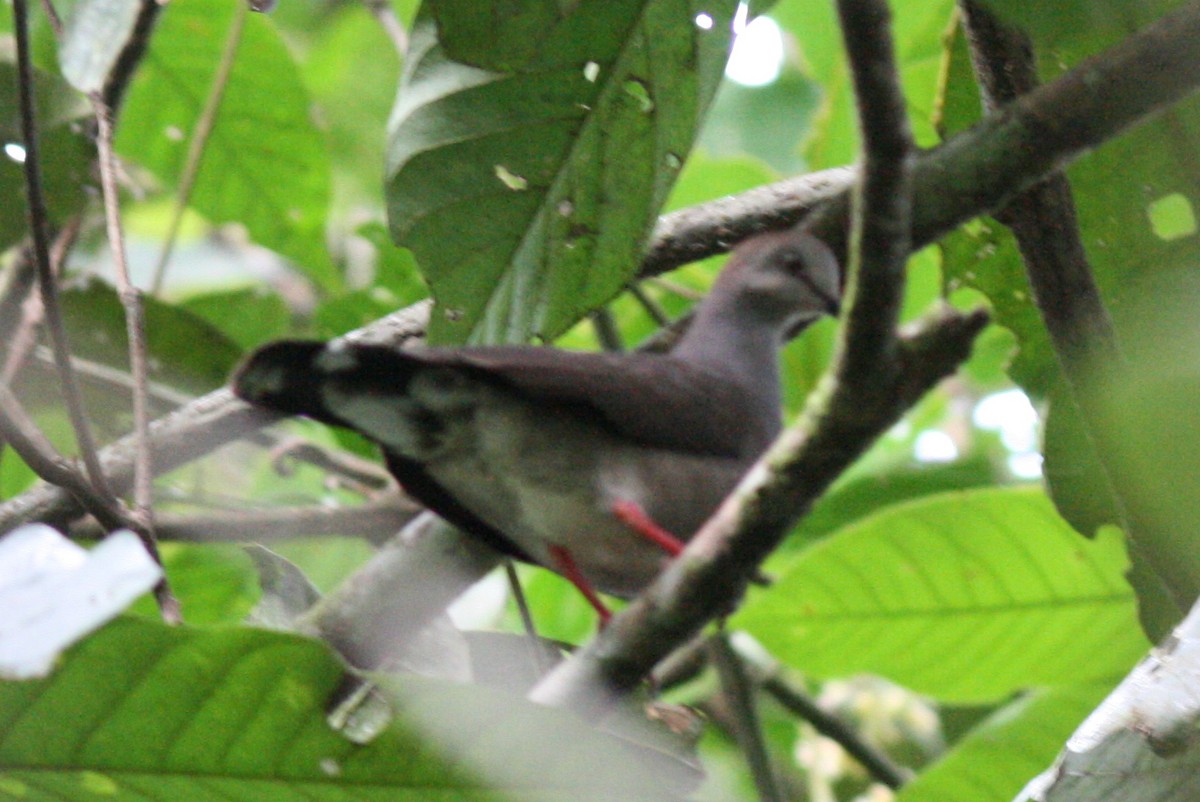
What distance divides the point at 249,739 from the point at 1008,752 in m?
1.85

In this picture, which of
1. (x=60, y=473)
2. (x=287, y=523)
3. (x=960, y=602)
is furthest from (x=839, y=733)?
(x=60, y=473)

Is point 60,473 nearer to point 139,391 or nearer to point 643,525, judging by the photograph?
point 139,391

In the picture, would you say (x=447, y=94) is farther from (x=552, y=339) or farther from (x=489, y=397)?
(x=489, y=397)

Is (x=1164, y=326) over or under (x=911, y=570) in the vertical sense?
over

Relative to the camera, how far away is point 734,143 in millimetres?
5172

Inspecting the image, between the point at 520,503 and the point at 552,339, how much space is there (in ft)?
1.85

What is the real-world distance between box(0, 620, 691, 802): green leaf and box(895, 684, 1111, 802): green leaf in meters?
1.42

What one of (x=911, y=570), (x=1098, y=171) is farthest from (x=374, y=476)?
(x=1098, y=171)

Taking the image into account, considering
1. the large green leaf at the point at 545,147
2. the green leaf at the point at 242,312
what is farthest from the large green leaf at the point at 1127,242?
the green leaf at the point at 242,312

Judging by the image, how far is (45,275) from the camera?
6.62 ft

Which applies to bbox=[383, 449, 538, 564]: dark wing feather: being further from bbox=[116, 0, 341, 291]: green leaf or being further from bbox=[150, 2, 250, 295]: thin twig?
bbox=[116, 0, 341, 291]: green leaf

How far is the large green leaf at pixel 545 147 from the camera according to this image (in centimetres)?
215

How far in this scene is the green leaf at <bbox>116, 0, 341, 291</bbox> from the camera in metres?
4.06

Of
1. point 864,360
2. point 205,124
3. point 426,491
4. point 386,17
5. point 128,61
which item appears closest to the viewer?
point 864,360
